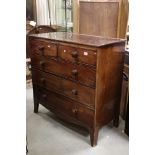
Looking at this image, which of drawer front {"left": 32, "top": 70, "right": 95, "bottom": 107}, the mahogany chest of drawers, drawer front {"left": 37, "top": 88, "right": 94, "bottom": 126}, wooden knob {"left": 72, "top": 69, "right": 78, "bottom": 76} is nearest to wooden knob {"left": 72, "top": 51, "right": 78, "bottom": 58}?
the mahogany chest of drawers

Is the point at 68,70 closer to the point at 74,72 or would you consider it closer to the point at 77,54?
the point at 74,72

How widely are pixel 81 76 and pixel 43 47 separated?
0.60 metres

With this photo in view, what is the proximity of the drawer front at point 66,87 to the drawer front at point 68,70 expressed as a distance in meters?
0.05

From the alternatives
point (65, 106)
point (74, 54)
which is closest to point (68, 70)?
point (74, 54)

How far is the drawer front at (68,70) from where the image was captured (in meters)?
1.82

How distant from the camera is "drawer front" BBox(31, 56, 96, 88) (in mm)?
1816

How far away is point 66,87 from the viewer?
2080 mm

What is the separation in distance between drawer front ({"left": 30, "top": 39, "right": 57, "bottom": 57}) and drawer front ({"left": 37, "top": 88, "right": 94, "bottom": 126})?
437mm

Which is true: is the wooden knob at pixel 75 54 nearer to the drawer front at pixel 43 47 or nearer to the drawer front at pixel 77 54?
the drawer front at pixel 77 54

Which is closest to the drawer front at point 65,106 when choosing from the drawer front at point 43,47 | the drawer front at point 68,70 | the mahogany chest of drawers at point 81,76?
the mahogany chest of drawers at point 81,76

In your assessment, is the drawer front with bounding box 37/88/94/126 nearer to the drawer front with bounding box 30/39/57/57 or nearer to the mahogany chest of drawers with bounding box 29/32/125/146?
the mahogany chest of drawers with bounding box 29/32/125/146

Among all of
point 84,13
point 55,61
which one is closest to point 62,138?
point 55,61
